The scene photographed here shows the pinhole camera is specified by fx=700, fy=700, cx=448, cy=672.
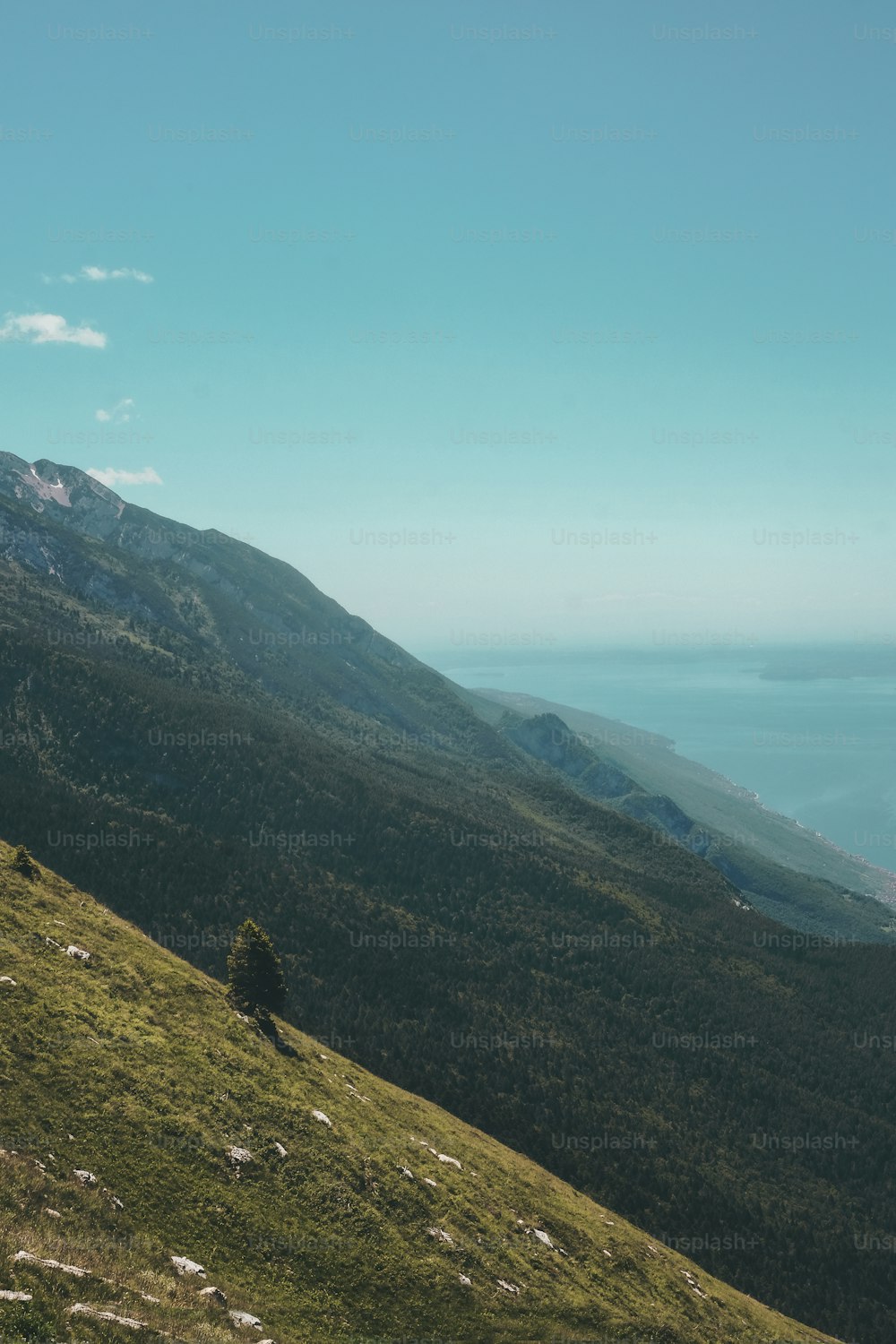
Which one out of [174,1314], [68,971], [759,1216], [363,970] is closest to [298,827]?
[363,970]

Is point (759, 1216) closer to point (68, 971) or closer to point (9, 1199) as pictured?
point (68, 971)

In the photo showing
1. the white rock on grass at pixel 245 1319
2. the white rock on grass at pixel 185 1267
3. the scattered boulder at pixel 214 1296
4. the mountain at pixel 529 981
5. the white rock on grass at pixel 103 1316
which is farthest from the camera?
the mountain at pixel 529 981

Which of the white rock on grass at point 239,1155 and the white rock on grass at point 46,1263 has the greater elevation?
the white rock on grass at point 46,1263

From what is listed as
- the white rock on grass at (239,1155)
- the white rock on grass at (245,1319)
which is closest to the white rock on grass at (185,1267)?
the white rock on grass at (245,1319)

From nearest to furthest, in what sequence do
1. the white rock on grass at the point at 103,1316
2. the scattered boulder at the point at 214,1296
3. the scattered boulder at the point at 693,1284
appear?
the white rock on grass at the point at 103,1316, the scattered boulder at the point at 214,1296, the scattered boulder at the point at 693,1284

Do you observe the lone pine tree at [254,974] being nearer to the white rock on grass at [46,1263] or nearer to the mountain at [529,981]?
the white rock on grass at [46,1263]

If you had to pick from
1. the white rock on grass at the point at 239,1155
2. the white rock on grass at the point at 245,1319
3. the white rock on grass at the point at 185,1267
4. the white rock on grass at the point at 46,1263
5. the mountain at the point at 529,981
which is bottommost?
the mountain at the point at 529,981

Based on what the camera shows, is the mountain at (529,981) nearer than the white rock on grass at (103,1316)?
No

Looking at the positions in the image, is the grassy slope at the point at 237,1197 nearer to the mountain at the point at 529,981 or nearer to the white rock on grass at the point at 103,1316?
the white rock on grass at the point at 103,1316
